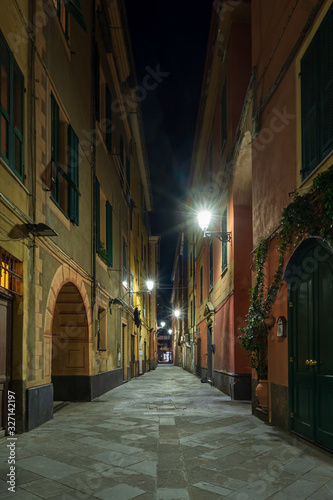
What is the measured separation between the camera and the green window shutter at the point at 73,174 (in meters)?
10.4

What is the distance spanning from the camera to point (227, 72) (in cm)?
1423

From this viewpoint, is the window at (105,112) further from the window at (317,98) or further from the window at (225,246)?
the window at (317,98)

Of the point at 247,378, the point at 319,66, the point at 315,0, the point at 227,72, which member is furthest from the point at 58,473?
the point at 227,72

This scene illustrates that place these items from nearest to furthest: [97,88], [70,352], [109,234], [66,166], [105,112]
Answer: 1. [66,166]
2. [70,352]
3. [97,88]
4. [105,112]
5. [109,234]

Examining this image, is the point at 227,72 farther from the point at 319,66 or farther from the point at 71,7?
the point at 319,66

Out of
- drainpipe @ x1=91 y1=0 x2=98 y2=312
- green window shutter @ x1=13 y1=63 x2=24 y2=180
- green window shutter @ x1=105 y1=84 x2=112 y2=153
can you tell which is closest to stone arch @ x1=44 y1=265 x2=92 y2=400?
drainpipe @ x1=91 y1=0 x2=98 y2=312

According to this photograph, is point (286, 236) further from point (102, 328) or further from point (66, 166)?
point (102, 328)

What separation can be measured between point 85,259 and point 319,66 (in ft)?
25.5

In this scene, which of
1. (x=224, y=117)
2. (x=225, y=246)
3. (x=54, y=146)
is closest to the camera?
(x=54, y=146)

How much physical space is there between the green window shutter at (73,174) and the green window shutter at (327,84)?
19.7ft

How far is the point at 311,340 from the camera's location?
21.0ft

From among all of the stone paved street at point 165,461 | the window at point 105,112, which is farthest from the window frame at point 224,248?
the stone paved street at point 165,461

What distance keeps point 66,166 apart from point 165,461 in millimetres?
6925

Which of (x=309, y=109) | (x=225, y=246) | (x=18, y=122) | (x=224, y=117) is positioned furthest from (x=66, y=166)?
(x=224, y=117)
